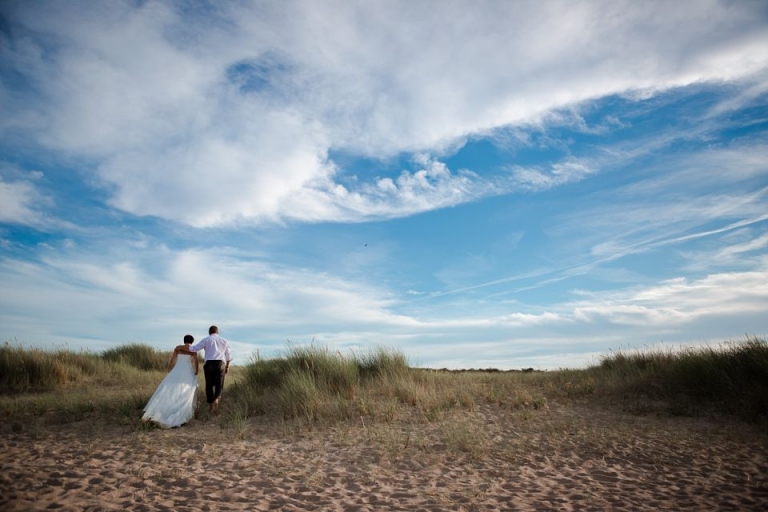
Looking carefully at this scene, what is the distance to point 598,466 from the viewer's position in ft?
24.9

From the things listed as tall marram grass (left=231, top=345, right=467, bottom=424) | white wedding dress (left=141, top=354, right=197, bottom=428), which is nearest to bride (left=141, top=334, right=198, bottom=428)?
white wedding dress (left=141, top=354, right=197, bottom=428)

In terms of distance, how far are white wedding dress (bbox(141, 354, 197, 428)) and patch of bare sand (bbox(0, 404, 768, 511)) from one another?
0.44 m

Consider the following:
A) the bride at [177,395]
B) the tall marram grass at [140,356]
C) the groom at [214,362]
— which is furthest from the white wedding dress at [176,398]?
the tall marram grass at [140,356]

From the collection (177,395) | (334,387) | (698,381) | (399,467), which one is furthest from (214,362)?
(698,381)

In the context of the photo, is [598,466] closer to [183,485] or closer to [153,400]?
[183,485]

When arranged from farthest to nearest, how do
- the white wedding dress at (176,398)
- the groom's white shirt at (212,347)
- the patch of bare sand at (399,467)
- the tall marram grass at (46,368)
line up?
the tall marram grass at (46,368) < the groom's white shirt at (212,347) < the white wedding dress at (176,398) < the patch of bare sand at (399,467)

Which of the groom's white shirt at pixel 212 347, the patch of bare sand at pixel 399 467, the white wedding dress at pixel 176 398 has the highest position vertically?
the groom's white shirt at pixel 212 347

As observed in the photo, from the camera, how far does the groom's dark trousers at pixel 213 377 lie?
11352mm

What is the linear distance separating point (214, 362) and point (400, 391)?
15.9 feet

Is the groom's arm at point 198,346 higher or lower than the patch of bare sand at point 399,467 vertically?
higher

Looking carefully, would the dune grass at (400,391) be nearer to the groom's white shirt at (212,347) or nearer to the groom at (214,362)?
the groom at (214,362)

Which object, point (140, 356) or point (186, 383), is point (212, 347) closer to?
point (186, 383)

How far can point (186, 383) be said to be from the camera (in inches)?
425

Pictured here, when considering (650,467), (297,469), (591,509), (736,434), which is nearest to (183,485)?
(297,469)
